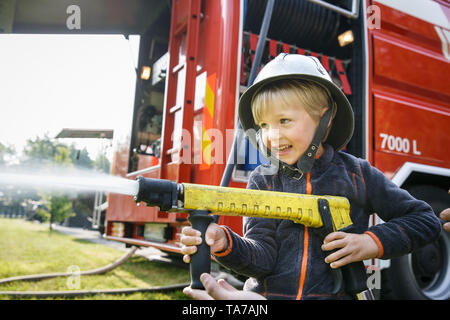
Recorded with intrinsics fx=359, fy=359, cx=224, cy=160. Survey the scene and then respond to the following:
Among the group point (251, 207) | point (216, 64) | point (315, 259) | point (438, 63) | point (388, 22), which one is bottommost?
point (315, 259)

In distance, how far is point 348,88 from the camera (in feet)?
9.32

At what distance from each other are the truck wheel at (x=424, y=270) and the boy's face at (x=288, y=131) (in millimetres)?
1973

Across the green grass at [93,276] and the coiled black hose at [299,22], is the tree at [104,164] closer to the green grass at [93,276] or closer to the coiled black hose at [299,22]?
the green grass at [93,276]

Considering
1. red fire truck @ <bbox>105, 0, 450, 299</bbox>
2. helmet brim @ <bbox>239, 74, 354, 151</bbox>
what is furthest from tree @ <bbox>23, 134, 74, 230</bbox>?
helmet brim @ <bbox>239, 74, 354, 151</bbox>

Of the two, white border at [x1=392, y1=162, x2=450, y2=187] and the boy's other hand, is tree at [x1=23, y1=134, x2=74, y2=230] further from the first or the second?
the boy's other hand

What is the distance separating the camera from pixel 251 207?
1007mm

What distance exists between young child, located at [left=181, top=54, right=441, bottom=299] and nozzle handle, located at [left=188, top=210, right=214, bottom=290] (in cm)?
10

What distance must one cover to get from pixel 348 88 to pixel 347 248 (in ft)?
6.71

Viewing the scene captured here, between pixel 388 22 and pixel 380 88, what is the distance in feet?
1.90

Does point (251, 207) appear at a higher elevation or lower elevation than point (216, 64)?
lower

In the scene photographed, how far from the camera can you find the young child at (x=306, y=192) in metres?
1.09

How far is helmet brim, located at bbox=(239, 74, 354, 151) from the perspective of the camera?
1.22m
